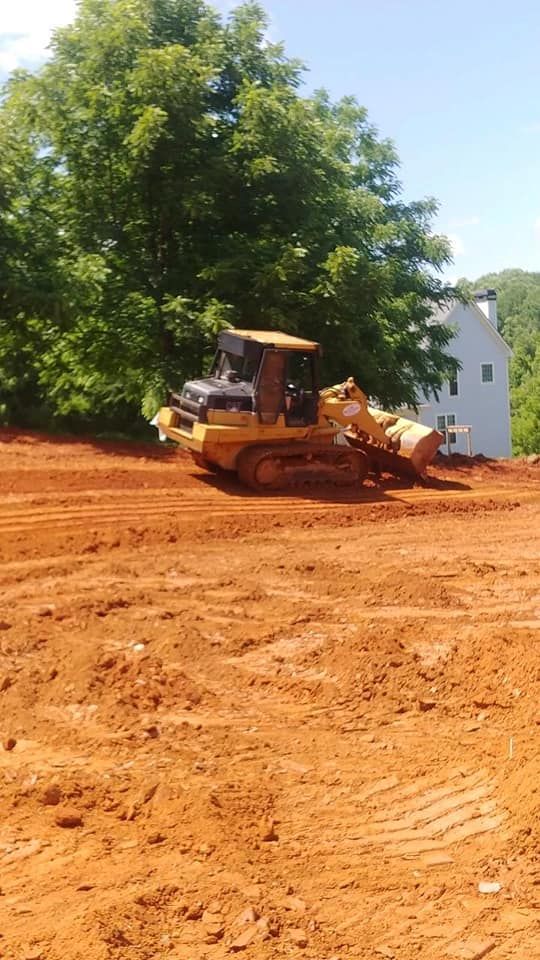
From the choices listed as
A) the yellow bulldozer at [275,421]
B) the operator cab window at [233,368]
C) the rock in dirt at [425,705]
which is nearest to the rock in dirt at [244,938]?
the rock in dirt at [425,705]

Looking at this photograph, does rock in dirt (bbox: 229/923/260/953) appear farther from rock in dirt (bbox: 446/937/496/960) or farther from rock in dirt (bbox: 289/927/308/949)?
rock in dirt (bbox: 446/937/496/960)

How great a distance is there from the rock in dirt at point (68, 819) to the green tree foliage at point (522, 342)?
3357 cm

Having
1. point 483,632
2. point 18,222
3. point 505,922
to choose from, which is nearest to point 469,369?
point 18,222

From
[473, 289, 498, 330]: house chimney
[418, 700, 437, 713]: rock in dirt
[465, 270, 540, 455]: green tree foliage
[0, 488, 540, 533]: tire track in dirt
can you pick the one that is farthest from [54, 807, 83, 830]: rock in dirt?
[473, 289, 498, 330]: house chimney

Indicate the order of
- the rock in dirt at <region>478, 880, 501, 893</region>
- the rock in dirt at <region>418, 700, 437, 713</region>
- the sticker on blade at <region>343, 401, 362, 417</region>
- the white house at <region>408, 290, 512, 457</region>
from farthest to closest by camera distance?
the white house at <region>408, 290, 512, 457</region> < the sticker on blade at <region>343, 401, 362, 417</region> < the rock in dirt at <region>418, 700, 437, 713</region> < the rock in dirt at <region>478, 880, 501, 893</region>

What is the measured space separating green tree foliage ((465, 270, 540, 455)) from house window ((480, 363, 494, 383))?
17.4 feet

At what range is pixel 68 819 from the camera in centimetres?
500

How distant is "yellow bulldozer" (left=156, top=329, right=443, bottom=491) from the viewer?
566 inches

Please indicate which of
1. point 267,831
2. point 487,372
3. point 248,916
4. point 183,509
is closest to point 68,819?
point 267,831

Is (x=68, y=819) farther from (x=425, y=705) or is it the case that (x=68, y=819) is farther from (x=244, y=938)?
(x=425, y=705)

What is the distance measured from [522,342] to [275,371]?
97810 mm

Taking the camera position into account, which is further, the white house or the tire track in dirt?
the white house

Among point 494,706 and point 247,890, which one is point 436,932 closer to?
point 247,890

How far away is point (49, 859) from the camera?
469 centimetres
